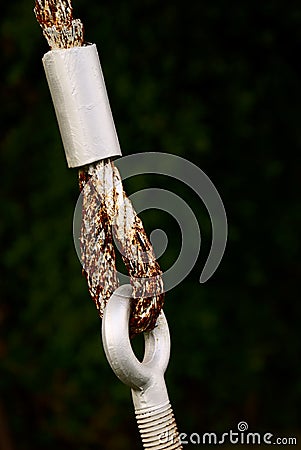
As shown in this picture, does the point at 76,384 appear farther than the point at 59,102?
Yes

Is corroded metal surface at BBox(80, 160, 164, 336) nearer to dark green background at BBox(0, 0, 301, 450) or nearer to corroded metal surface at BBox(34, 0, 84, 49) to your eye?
corroded metal surface at BBox(34, 0, 84, 49)

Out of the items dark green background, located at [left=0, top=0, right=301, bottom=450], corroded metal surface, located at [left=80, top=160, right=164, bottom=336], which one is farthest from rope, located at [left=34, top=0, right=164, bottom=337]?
dark green background, located at [left=0, top=0, right=301, bottom=450]

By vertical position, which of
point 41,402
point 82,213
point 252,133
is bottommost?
point 41,402

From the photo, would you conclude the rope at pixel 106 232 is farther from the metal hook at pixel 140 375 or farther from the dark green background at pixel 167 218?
the dark green background at pixel 167 218

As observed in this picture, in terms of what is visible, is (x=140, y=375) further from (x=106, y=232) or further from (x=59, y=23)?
(x=59, y=23)

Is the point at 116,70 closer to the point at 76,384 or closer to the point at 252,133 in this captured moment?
the point at 252,133

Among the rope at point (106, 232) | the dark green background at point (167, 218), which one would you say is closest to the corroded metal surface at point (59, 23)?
the rope at point (106, 232)

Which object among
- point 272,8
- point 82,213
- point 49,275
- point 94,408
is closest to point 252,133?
point 272,8
